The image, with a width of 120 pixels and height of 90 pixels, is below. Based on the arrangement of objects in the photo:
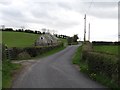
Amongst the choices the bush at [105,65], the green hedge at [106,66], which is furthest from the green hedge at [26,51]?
the green hedge at [106,66]

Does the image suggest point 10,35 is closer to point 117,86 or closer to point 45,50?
point 45,50

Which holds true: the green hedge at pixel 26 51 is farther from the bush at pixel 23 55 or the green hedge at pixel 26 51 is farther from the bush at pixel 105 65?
the bush at pixel 105 65

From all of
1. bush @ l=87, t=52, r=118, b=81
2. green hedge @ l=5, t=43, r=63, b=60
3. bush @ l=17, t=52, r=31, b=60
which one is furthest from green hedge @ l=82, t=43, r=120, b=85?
green hedge @ l=5, t=43, r=63, b=60

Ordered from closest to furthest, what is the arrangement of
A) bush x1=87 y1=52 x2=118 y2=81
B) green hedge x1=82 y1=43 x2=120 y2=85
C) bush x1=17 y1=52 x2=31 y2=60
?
green hedge x1=82 y1=43 x2=120 y2=85, bush x1=87 y1=52 x2=118 y2=81, bush x1=17 y1=52 x2=31 y2=60

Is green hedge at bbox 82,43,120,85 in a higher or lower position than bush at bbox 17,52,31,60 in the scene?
higher

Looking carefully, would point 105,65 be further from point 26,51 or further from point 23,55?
point 26,51

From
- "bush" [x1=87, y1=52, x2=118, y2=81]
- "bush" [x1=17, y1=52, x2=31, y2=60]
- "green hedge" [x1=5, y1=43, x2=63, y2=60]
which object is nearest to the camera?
"bush" [x1=87, y1=52, x2=118, y2=81]

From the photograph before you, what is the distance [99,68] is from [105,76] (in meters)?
2.13

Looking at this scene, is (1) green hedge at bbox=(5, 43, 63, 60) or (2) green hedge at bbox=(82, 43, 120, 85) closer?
(2) green hedge at bbox=(82, 43, 120, 85)

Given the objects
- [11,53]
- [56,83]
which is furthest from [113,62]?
[11,53]

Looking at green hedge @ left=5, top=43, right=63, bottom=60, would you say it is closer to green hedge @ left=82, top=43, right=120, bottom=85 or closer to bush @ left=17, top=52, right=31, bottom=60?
bush @ left=17, top=52, right=31, bottom=60

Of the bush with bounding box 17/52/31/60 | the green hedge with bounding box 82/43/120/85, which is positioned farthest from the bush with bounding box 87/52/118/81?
the bush with bounding box 17/52/31/60

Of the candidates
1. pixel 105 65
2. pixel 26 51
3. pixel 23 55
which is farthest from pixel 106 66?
pixel 26 51

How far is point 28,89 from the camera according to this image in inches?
666
